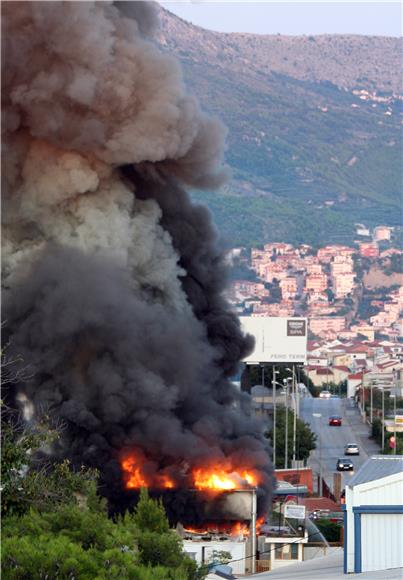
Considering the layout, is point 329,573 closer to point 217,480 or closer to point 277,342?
point 217,480

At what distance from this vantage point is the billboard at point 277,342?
99562 millimetres

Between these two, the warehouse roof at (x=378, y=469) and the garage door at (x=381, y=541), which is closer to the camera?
the garage door at (x=381, y=541)

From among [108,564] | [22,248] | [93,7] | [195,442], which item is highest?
[93,7]

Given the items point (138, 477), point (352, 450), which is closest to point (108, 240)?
point (138, 477)

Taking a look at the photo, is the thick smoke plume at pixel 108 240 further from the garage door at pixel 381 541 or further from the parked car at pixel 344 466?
the garage door at pixel 381 541

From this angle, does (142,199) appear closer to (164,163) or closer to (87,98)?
(164,163)

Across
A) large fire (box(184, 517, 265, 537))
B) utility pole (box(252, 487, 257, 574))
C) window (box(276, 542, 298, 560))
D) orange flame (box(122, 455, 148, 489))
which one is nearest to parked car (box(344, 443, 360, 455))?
utility pole (box(252, 487, 257, 574))

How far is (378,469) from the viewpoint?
31.0 meters

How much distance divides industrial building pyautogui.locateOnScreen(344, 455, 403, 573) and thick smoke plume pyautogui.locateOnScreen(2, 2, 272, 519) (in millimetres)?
24075

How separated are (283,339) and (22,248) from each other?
1849 inches

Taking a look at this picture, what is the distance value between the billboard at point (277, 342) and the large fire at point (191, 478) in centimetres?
4531

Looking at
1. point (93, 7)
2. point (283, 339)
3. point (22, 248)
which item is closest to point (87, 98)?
point (93, 7)

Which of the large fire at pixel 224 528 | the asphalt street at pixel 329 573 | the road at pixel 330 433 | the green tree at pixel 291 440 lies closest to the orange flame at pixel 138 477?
the large fire at pixel 224 528

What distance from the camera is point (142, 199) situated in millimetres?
55719
